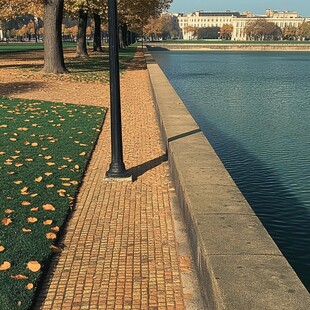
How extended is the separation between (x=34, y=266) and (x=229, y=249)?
1.85m

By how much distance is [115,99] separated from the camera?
6688mm

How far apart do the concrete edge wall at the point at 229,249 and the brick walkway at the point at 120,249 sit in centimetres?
34

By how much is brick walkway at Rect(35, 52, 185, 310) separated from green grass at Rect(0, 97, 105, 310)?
20cm

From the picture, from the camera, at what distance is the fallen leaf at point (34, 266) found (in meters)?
4.05

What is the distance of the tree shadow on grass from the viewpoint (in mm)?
16803

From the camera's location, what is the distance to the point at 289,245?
6.00 meters

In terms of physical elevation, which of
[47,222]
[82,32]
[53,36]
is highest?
[82,32]

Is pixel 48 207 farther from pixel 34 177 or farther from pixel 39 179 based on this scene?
pixel 34 177

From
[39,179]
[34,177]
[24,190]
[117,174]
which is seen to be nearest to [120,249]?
[24,190]

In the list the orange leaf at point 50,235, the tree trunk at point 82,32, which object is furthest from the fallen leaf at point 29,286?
the tree trunk at point 82,32

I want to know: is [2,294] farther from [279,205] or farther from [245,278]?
[279,205]

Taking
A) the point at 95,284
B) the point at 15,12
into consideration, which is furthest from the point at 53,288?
the point at 15,12

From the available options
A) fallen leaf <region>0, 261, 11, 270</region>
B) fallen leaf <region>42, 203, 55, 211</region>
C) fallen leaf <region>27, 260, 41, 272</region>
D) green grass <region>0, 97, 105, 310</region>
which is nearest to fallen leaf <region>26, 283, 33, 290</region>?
green grass <region>0, 97, 105, 310</region>

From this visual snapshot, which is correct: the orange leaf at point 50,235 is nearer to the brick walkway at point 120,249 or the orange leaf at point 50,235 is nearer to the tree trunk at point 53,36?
the brick walkway at point 120,249
